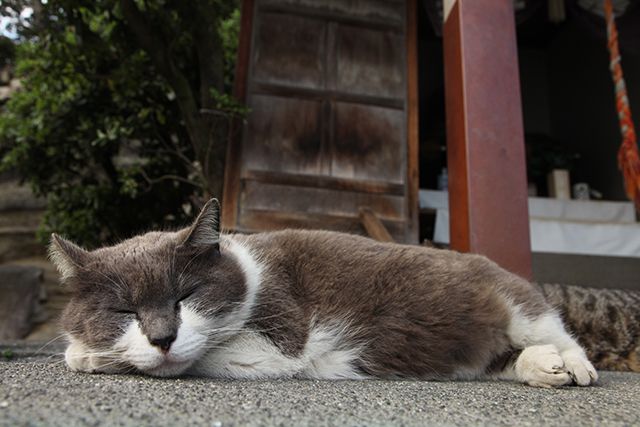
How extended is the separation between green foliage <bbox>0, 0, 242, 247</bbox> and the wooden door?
1.76 ft

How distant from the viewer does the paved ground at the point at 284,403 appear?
1006mm

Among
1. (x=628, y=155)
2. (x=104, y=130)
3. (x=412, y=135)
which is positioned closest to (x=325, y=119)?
(x=412, y=135)

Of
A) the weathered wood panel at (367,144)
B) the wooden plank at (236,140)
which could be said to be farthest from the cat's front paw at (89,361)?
the weathered wood panel at (367,144)

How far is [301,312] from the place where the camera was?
1.84 metres

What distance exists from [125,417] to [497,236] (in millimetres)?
2177

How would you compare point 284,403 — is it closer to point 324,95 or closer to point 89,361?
point 89,361

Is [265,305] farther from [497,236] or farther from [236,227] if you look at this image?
[236,227]

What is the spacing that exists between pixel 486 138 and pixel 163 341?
207cm

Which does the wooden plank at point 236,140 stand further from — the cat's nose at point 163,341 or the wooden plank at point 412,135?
the cat's nose at point 163,341

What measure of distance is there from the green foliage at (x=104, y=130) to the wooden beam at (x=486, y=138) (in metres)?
1.94

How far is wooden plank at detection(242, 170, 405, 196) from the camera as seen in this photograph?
4.00m

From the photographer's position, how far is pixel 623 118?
403 centimetres

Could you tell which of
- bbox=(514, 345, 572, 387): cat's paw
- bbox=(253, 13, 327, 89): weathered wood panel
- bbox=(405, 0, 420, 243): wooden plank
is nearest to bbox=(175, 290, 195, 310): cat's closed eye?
bbox=(514, 345, 572, 387): cat's paw

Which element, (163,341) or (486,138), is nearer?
(163,341)
